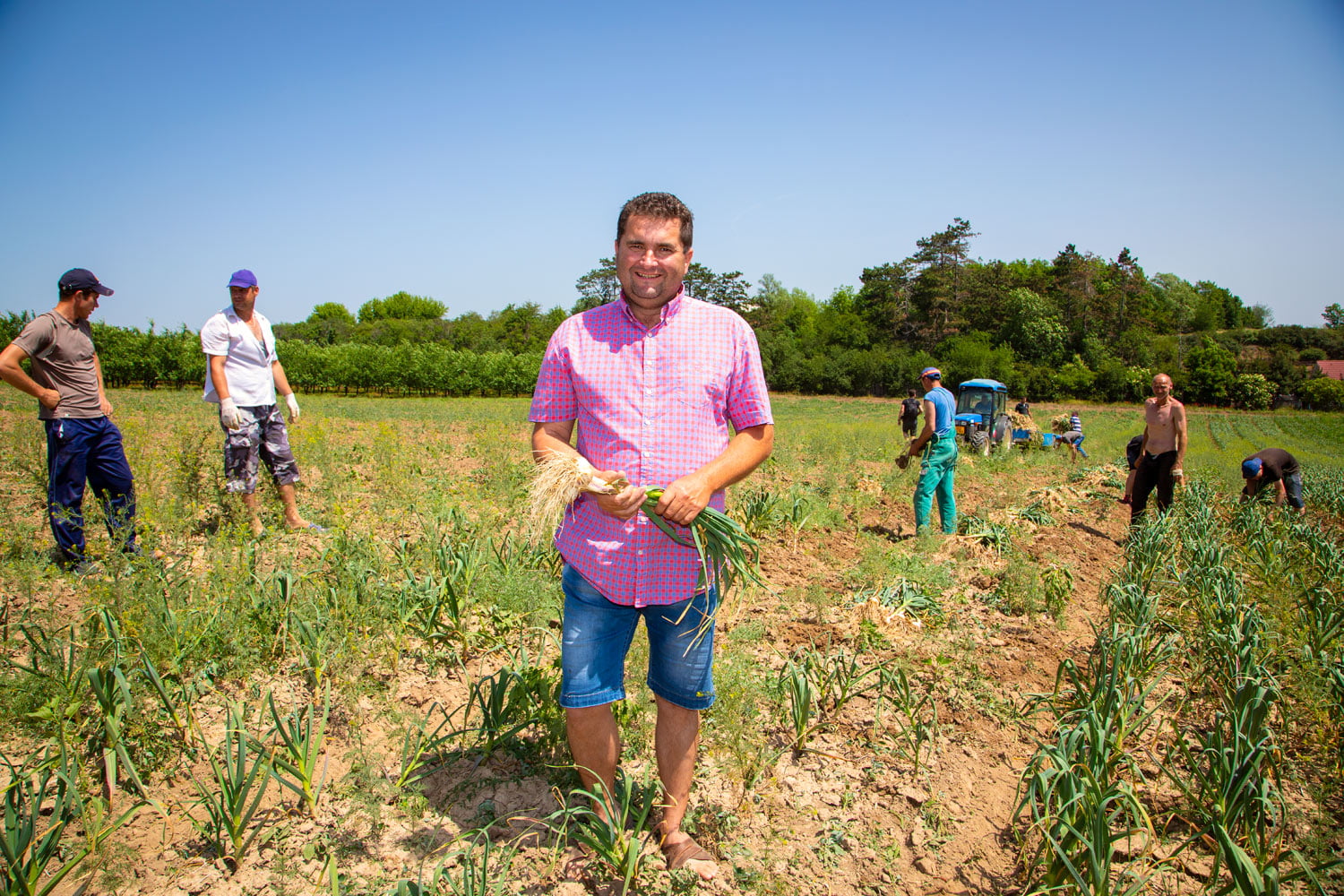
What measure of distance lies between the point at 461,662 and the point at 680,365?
88.4 inches

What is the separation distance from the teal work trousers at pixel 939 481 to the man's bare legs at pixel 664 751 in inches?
188

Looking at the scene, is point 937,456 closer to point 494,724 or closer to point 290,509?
point 494,724

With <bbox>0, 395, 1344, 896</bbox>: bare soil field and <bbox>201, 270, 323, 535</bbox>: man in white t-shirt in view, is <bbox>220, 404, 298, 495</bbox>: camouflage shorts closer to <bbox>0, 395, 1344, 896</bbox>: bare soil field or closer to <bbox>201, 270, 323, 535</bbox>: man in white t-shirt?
<bbox>201, 270, 323, 535</bbox>: man in white t-shirt

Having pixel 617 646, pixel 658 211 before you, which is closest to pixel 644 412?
pixel 658 211

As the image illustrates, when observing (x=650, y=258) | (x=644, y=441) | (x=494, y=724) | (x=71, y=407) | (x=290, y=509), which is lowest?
(x=494, y=724)

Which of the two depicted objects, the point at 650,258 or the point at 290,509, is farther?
the point at 290,509

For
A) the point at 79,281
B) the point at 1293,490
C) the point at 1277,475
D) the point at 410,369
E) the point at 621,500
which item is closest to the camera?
the point at 621,500

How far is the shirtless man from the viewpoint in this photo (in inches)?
253

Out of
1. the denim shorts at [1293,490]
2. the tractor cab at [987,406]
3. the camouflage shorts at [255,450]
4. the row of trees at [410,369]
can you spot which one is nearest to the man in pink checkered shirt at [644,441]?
the camouflage shorts at [255,450]

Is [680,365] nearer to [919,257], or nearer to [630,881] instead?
[630,881]

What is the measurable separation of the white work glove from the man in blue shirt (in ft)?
18.4

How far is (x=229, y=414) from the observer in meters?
4.80

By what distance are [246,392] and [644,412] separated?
4.33 meters

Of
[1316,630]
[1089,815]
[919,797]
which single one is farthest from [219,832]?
[1316,630]
